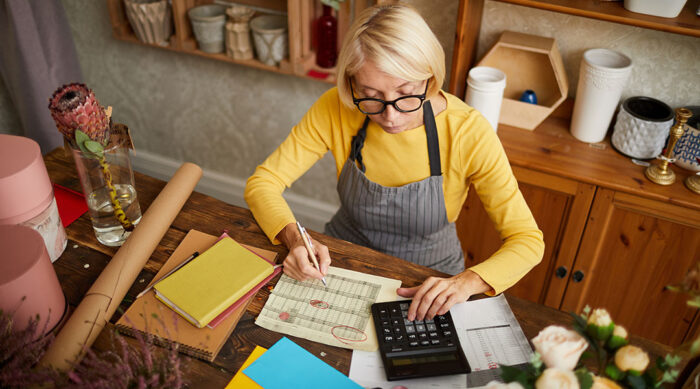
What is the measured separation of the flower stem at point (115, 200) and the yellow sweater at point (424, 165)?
34 cm

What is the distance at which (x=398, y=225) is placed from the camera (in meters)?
1.74

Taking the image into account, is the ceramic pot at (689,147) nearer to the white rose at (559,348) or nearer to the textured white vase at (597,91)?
the textured white vase at (597,91)

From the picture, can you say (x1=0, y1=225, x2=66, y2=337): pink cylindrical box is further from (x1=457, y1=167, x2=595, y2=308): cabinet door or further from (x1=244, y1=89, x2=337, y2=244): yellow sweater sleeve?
(x1=457, y1=167, x2=595, y2=308): cabinet door

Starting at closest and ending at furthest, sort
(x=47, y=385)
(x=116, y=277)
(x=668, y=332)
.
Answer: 1. (x=47, y=385)
2. (x=116, y=277)
3. (x=668, y=332)

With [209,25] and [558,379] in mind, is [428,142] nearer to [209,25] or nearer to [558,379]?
[558,379]

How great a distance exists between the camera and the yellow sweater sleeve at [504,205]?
1.40 m

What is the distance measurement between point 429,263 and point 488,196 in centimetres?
37

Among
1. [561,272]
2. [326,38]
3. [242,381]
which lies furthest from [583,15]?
[242,381]

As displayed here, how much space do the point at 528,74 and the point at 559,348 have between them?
1768 mm

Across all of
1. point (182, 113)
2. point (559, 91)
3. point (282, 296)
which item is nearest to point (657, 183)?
point (559, 91)

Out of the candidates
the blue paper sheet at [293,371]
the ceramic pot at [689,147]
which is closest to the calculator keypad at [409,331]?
the blue paper sheet at [293,371]

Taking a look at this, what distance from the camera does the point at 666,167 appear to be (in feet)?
6.33

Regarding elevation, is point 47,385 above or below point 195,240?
above

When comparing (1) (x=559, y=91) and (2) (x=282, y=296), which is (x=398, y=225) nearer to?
(2) (x=282, y=296)
